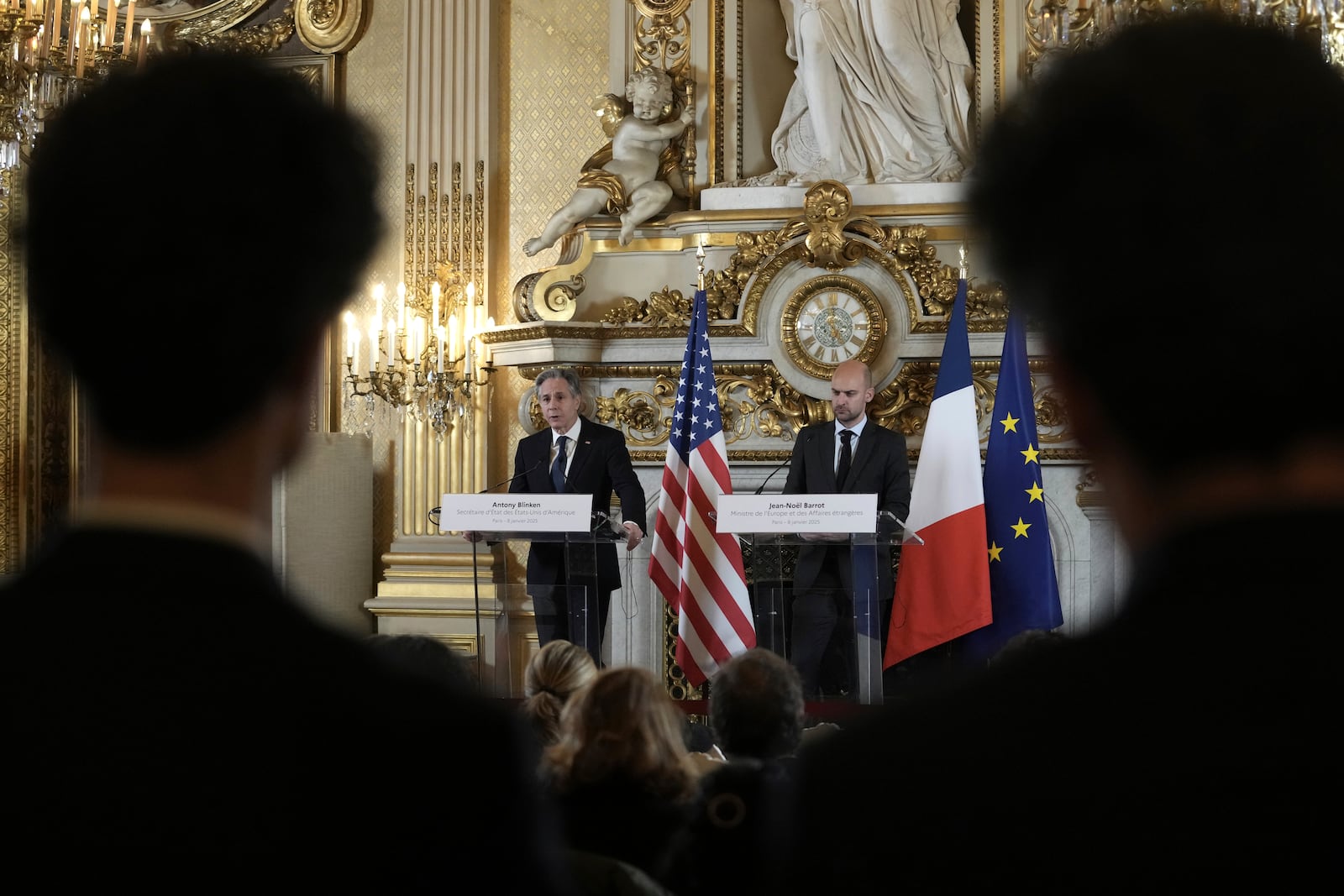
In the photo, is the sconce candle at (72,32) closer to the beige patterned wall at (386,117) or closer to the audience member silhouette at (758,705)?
the beige patterned wall at (386,117)

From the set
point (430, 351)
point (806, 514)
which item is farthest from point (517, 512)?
point (430, 351)

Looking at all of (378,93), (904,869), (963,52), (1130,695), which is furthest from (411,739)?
(378,93)

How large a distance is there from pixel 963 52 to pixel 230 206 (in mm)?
6791

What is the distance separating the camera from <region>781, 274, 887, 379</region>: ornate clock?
6.97 metres

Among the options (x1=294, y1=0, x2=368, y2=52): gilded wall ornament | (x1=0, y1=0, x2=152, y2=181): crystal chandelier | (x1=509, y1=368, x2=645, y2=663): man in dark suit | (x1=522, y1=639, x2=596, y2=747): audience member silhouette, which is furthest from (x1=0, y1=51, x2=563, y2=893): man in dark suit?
(x1=294, y1=0, x2=368, y2=52): gilded wall ornament

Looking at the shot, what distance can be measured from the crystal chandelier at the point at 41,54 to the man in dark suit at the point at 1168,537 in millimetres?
4431

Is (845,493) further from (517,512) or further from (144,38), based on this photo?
(144,38)

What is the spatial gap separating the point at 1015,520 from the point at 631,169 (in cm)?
254

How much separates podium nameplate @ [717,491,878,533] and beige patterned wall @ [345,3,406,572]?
3.07 metres

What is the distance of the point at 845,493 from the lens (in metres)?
5.67

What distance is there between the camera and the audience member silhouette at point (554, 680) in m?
3.03

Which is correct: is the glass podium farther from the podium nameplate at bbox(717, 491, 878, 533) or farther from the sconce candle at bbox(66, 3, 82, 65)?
the sconce candle at bbox(66, 3, 82, 65)

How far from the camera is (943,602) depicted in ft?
19.9

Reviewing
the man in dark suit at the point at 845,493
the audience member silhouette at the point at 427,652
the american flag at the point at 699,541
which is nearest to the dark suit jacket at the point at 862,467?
the man in dark suit at the point at 845,493
